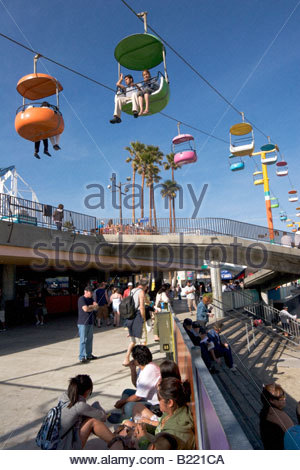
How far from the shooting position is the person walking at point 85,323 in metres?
6.77

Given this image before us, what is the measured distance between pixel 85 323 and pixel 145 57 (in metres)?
7.27

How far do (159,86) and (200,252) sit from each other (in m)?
12.1

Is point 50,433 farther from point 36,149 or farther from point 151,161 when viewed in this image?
point 151,161

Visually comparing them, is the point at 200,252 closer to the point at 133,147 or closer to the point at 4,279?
the point at 4,279

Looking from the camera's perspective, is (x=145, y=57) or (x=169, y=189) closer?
(x=145, y=57)

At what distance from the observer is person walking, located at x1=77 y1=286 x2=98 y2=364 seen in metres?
6.77

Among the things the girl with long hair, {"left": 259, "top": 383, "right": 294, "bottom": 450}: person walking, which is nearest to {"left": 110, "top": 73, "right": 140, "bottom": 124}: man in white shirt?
the girl with long hair

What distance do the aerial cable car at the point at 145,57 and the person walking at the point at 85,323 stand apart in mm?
5189

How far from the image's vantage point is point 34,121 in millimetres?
7203

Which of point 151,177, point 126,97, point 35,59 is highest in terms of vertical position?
point 151,177

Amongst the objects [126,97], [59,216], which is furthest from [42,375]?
[59,216]

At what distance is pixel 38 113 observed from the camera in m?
7.20

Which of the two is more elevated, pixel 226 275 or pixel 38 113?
pixel 38 113
